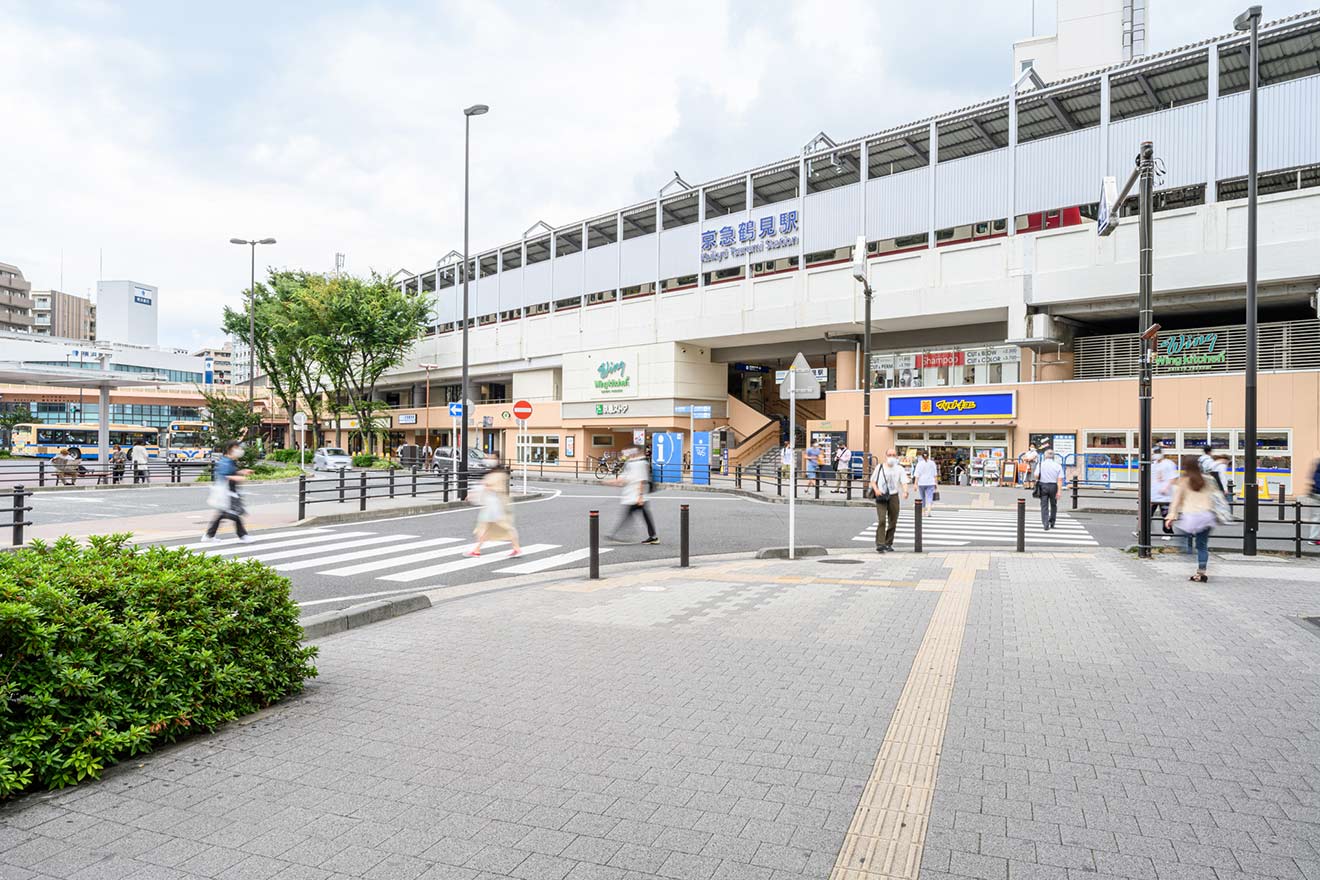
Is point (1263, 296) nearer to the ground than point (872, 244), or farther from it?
nearer to the ground

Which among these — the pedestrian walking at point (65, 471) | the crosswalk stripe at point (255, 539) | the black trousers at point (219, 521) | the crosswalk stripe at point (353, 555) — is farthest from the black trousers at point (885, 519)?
A: the pedestrian walking at point (65, 471)

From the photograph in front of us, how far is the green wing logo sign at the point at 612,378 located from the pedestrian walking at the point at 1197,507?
36.4 meters

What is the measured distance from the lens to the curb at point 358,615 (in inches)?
268

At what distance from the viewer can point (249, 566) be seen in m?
5.11

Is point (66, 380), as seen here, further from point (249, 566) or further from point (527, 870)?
point (527, 870)

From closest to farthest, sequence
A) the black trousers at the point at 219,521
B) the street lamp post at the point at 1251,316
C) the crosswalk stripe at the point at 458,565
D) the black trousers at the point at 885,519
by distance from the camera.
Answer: the crosswalk stripe at the point at 458,565
the street lamp post at the point at 1251,316
the black trousers at the point at 219,521
the black trousers at the point at 885,519

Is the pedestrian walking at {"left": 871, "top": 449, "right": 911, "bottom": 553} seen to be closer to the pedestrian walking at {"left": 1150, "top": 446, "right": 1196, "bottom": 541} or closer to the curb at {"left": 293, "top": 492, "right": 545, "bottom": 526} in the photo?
the pedestrian walking at {"left": 1150, "top": 446, "right": 1196, "bottom": 541}

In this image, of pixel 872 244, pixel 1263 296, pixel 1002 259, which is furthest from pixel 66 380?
pixel 1263 296

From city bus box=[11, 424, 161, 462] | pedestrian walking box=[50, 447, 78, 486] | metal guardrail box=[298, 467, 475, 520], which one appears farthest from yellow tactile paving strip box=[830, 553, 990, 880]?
city bus box=[11, 424, 161, 462]

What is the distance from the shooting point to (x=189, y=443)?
64.1 meters

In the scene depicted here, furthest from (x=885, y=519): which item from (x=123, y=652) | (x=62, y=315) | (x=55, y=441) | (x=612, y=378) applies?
(x=62, y=315)

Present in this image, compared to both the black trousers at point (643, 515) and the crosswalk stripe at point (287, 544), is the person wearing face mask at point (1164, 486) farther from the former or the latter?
the crosswalk stripe at point (287, 544)

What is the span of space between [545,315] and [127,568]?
4811 cm

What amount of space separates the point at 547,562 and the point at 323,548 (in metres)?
4.07
